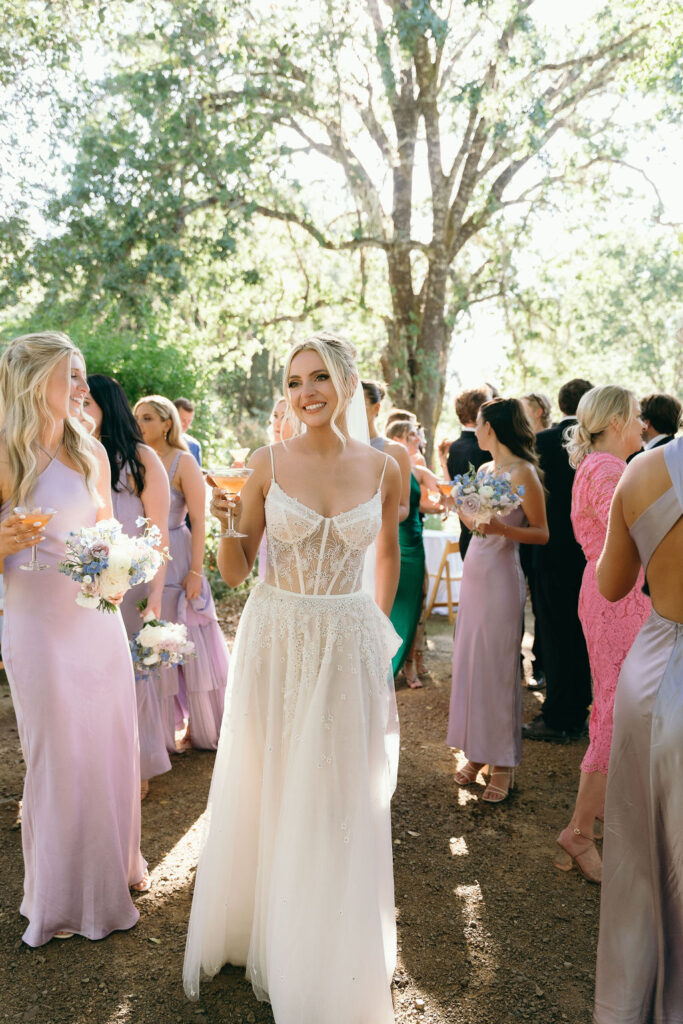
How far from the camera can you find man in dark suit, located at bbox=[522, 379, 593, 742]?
246 inches

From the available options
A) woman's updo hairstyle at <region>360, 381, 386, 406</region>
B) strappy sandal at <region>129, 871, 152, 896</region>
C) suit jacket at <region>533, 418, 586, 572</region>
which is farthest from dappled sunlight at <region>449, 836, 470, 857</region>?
woman's updo hairstyle at <region>360, 381, 386, 406</region>

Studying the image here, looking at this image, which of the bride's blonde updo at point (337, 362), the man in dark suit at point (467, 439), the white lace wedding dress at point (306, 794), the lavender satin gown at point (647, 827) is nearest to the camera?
the lavender satin gown at point (647, 827)

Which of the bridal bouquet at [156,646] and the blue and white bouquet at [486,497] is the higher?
the blue and white bouquet at [486,497]

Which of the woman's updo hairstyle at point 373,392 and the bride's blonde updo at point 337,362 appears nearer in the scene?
the bride's blonde updo at point 337,362

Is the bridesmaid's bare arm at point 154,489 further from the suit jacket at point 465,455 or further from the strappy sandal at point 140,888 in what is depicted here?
the suit jacket at point 465,455

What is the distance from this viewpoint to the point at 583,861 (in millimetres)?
4172

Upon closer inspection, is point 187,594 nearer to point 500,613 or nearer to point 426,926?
point 500,613

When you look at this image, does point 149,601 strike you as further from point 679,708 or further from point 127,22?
point 127,22

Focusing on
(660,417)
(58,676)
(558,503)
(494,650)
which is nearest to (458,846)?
(494,650)

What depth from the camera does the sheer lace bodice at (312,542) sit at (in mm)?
3000

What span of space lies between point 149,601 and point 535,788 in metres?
2.87

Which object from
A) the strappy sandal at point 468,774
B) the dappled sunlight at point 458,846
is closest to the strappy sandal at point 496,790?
the strappy sandal at point 468,774

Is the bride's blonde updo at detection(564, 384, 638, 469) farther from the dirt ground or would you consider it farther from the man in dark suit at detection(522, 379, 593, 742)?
the dirt ground

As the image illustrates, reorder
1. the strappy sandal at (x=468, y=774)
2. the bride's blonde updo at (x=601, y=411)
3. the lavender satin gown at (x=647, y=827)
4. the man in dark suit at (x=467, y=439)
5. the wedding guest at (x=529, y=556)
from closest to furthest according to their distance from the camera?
the lavender satin gown at (x=647, y=827) → the bride's blonde updo at (x=601, y=411) → the strappy sandal at (x=468, y=774) → the man in dark suit at (x=467, y=439) → the wedding guest at (x=529, y=556)
